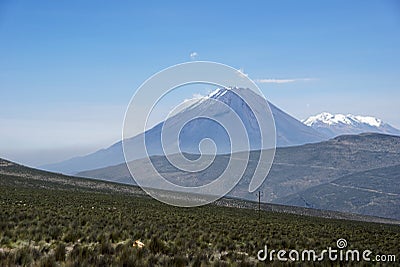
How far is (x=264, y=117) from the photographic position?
1744 cm

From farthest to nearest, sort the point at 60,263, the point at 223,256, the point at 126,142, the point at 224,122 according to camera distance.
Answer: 1. the point at 224,122
2. the point at 126,142
3. the point at 223,256
4. the point at 60,263

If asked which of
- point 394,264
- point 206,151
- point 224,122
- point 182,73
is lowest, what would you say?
point 394,264

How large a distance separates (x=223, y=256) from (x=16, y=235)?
6.63m

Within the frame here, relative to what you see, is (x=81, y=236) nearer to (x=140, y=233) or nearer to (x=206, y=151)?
(x=140, y=233)

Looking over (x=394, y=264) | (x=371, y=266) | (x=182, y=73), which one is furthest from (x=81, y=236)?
(x=394, y=264)

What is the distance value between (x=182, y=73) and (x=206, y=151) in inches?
132

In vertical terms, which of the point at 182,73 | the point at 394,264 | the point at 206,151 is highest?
the point at 182,73

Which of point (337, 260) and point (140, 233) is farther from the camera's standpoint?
point (140, 233)

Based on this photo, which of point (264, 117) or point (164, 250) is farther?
point (264, 117)

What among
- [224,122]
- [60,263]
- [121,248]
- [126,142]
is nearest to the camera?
[60,263]

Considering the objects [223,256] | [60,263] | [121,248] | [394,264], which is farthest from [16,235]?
[394,264]

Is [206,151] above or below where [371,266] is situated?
above

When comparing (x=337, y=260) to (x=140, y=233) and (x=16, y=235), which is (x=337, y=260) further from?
(x=16, y=235)

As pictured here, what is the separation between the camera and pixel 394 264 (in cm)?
1434
